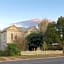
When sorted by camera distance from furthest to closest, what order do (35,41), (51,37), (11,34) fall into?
(11,34), (35,41), (51,37)

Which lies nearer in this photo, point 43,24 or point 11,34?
point 11,34

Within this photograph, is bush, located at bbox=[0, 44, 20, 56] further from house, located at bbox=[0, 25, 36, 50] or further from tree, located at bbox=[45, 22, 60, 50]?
house, located at bbox=[0, 25, 36, 50]

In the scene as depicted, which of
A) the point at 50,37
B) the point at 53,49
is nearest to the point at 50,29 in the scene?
the point at 50,37

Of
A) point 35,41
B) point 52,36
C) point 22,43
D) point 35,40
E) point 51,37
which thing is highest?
point 52,36

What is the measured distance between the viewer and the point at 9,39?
70.9 metres

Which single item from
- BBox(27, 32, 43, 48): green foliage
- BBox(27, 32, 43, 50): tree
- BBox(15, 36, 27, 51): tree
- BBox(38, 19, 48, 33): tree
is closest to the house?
BBox(15, 36, 27, 51): tree

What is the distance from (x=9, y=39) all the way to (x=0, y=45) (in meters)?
4.10

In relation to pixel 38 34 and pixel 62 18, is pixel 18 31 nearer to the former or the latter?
pixel 38 34

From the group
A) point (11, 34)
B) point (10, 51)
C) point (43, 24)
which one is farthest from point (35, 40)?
point (10, 51)

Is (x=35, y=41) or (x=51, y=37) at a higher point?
(x=51, y=37)

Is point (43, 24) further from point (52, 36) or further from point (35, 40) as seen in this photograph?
point (52, 36)

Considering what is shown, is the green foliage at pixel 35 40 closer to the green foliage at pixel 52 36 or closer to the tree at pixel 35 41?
the tree at pixel 35 41

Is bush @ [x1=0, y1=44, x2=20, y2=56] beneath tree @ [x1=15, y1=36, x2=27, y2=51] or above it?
beneath

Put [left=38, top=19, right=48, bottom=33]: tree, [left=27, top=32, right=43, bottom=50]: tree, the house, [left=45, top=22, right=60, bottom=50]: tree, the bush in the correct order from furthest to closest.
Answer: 1. [left=38, top=19, right=48, bottom=33]: tree
2. the house
3. [left=27, top=32, right=43, bottom=50]: tree
4. [left=45, top=22, right=60, bottom=50]: tree
5. the bush
